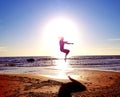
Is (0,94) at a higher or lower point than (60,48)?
lower

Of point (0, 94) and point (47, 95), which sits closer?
point (47, 95)

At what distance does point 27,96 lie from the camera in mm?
10430

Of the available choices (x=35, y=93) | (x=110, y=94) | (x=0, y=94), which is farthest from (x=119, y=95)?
(x=0, y=94)

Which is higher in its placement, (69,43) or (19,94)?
(69,43)

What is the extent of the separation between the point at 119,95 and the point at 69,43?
15.7 ft

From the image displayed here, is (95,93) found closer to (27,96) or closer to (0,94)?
(27,96)

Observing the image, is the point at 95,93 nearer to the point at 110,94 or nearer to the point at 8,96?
the point at 110,94

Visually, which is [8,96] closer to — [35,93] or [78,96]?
[35,93]

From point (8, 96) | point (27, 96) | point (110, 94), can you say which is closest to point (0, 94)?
point (8, 96)

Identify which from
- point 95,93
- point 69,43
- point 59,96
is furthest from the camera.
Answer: point 69,43

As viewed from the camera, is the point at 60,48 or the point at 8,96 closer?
the point at 8,96

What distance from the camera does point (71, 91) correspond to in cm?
1149

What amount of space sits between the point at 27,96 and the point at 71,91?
2.51 m

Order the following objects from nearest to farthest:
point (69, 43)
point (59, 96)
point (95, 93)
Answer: point (59, 96) < point (95, 93) < point (69, 43)
